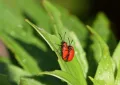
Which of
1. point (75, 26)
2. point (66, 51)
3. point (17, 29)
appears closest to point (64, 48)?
point (66, 51)

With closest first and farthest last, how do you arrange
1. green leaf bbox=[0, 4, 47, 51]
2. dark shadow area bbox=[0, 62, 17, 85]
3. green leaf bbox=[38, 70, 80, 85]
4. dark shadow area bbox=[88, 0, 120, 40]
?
1. green leaf bbox=[38, 70, 80, 85]
2. dark shadow area bbox=[0, 62, 17, 85]
3. green leaf bbox=[0, 4, 47, 51]
4. dark shadow area bbox=[88, 0, 120, 40]

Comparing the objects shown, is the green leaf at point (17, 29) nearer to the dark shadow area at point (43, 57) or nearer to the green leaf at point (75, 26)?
the dark shadow area at point (43, 57)

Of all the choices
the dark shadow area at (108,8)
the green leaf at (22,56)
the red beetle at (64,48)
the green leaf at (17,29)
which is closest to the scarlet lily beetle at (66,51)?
the red beetle at (64,48)

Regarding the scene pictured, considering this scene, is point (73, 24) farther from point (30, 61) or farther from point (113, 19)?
point (113, 19)

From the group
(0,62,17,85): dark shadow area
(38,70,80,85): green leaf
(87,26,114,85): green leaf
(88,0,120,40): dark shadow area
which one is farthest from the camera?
(88,0,120,40): dark shadow area

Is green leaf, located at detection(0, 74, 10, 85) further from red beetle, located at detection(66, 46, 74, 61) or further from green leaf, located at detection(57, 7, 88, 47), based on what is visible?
green leaf, located at detection(57, 7, 88, 47)

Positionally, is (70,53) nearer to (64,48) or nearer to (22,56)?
(64,48)

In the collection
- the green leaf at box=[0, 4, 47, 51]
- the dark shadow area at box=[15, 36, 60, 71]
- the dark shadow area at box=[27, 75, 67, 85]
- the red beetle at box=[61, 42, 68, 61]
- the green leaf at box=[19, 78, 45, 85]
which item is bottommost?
the green leaf at box=[19, 78, 45, 85]

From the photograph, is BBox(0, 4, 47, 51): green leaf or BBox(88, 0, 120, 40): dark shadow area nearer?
BBox(0, 4, 47, 51): green leaf

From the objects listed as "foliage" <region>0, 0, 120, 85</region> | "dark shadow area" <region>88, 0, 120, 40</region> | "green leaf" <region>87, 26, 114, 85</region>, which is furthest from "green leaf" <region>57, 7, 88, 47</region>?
"dark shadow area" <region>88, 0, 120, 40</region>
